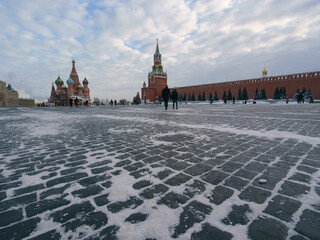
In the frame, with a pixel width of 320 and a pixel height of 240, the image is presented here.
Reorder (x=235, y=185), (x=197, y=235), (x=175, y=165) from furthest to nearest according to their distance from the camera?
(x=175, y=165)
(x=235, y=185)
(x=197, y=235)

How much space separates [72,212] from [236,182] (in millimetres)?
1667

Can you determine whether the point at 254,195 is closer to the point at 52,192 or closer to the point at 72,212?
the point at 72,212

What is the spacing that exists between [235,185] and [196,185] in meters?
0.42

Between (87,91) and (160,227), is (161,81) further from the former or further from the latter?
(160,227)

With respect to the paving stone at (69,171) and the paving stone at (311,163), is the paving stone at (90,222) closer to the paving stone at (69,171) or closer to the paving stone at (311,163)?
the paving stone at (69,171)

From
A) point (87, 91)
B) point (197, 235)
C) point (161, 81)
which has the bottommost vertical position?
point (197, 235)

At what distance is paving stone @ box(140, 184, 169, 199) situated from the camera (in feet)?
5.34

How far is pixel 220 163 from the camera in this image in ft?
7.79

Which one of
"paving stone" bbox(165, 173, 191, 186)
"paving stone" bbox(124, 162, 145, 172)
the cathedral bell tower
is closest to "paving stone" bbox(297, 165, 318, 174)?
"paving stone" bbox(165, 173, 191, 186)

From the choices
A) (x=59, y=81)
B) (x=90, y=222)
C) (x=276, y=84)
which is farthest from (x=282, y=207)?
(x=59, y=81)

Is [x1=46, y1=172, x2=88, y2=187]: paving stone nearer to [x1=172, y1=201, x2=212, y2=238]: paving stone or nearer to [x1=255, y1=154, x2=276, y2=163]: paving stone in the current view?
[x1=172, y1=201, x2=212, y2=238]: paving stone

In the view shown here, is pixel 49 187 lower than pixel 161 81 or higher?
lower

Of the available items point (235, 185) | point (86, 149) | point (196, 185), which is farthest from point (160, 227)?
point (86, 149)

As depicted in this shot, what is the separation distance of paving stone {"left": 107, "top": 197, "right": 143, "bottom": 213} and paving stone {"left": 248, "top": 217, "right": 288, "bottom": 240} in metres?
0.91
